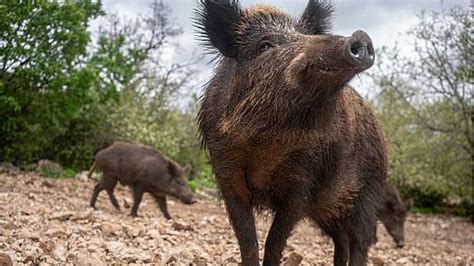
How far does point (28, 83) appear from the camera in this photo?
1475 centimetres

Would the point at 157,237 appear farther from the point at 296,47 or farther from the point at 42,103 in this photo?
the point at 42,103

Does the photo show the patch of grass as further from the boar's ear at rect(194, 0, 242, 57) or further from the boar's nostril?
the boar's nostril

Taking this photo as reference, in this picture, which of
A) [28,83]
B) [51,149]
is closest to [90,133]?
[51,149]

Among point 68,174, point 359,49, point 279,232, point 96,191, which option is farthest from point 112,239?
point 68,174

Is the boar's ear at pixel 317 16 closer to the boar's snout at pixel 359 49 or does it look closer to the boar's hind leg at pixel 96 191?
the boar's snout at pixel 359 49

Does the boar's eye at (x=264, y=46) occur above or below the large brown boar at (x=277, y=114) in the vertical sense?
above

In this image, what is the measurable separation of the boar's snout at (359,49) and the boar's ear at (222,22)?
1241 mm

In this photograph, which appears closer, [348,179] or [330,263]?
[348,179]

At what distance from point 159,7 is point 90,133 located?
11.1 m

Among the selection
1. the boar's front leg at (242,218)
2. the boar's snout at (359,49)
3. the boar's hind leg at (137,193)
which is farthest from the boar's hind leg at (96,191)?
the boar's snout at (359,49)

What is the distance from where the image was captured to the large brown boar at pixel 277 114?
3596 mm

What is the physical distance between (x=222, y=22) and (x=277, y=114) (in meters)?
0.94

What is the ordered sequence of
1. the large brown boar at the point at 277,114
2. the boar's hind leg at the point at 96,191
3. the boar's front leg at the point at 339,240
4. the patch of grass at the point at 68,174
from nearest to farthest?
the large brown boar at the point at 277,114
the boar's front leg at the point at 339,240
the boar's hind leg at the point at 96,191
the patch of grass at the point at 68,174

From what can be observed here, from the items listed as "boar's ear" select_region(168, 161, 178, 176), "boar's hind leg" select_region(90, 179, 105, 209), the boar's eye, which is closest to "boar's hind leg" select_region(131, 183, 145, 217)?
"boar's hind leg" select_region(90, 179, 105, 209)
